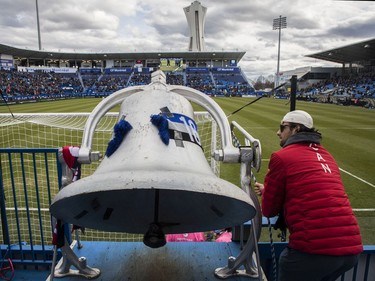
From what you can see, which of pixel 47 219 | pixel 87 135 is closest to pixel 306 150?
pixel 87 135

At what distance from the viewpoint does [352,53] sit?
58.4 meters

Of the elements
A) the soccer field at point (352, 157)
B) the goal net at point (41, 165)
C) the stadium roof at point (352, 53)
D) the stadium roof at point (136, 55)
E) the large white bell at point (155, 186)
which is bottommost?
the soccer field at point (352, 157)

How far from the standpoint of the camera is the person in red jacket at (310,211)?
2.29 metres

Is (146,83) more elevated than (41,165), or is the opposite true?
(146,83)

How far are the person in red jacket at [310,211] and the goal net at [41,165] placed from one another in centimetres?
164

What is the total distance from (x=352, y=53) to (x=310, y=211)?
65671 millimetres

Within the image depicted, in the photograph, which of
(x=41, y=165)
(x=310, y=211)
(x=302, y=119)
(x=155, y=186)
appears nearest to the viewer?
(x=155, y=186)

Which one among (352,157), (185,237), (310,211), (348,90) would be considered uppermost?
(310,211)

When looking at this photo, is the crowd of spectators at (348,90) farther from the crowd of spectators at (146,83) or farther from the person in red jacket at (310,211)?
the person in red jacket at (310,211)

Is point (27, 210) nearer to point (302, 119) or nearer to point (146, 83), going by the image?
point (302, 119)

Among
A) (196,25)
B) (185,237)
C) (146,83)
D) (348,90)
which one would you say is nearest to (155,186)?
(185,237)

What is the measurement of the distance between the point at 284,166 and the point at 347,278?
1.90 meters

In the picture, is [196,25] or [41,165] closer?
[41,165]

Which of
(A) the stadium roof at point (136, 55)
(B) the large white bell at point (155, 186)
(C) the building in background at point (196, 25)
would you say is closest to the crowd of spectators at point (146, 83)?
(A) the stadium roof at point (136, 55)
